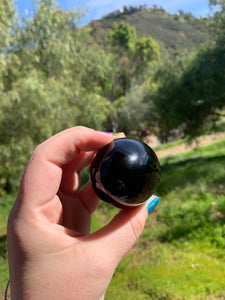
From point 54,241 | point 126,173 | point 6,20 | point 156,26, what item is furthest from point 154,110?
point 156,26

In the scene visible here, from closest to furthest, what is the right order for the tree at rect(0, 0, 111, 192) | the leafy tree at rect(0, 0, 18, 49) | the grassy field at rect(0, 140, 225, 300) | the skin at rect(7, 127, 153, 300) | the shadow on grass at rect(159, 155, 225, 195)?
1. the skin at rect(7, 127, 153, 300)
2. the grassy field at rect(0, 140, 225, 300)
3. the leafy tree at rect(0, 0, 18, 49)
4. the tree at rect(0, 0, 111, 192)
5. the shadow on grass at rect(159, 155, 225, 195)

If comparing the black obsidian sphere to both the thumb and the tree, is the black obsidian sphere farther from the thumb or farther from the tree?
the tree

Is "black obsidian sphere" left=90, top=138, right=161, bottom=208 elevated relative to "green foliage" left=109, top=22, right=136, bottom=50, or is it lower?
lower

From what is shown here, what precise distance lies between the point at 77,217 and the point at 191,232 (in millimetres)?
4156

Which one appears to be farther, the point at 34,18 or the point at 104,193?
the point at 34,18

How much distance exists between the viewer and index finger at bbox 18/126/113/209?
129cm

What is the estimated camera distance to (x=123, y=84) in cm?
3200

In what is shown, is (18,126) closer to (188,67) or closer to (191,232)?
(191,232)

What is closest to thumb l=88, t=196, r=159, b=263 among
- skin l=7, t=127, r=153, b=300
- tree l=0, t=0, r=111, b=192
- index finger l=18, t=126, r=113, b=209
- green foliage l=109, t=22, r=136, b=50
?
skin l=7, t=127, r=153, b=300

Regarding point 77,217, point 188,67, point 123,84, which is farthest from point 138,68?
point 77,217

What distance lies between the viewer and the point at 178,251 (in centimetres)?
477

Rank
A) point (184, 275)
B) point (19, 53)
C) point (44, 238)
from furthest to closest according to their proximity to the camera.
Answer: point (19, 53), point (184, 275), point (44, 238)

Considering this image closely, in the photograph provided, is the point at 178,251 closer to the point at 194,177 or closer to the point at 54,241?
the point at 54,241

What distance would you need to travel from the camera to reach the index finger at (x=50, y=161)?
1.29m
